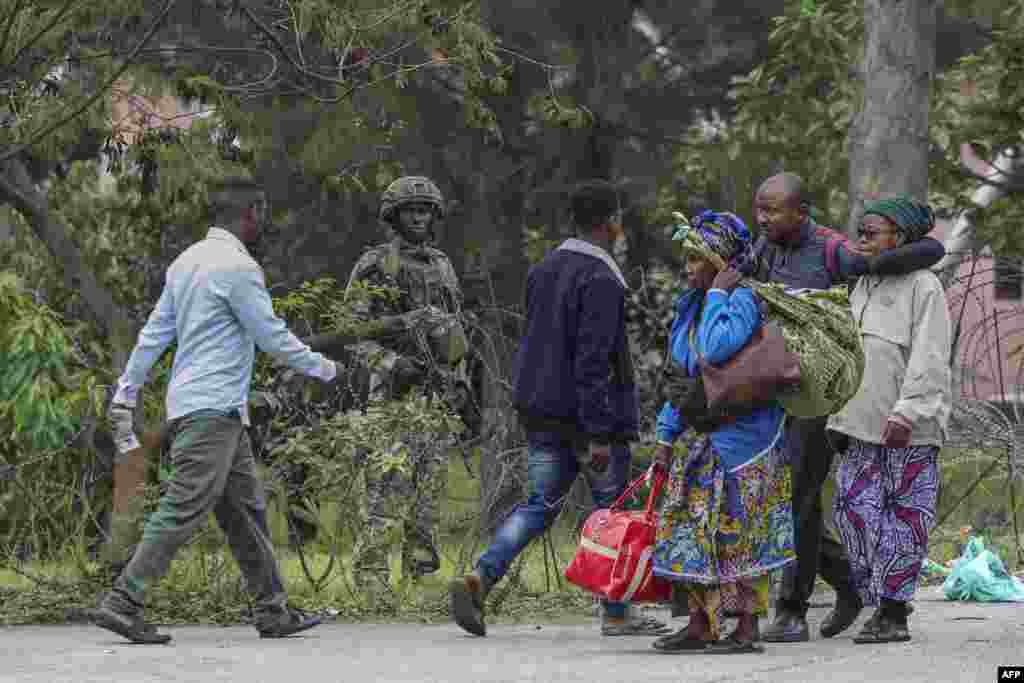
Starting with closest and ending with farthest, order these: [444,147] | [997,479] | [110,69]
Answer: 1. [110,69]
2. [997,479]
3. [444,147]

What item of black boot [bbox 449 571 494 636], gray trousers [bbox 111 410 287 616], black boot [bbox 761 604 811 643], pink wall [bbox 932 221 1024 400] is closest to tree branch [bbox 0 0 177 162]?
gray trousers [bbox 111 410 287 616]

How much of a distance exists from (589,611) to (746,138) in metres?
9.32

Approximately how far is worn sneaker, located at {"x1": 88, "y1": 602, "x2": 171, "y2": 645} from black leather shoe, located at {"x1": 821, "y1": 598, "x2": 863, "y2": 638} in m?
2.66

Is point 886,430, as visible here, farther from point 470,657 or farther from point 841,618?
point 470,657

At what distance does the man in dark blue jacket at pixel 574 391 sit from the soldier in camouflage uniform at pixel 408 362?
0.90m

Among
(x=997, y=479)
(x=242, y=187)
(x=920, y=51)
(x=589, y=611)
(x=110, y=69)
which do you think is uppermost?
(x=920, y=51)

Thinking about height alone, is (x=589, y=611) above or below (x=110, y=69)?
below

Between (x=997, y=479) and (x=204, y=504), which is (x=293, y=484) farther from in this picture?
(x=997, y=479)

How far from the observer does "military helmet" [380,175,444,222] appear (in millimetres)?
10266

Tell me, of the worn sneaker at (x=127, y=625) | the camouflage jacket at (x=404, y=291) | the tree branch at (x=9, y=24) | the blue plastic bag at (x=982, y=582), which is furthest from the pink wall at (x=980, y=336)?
the tree branch at (x=9, y=24)

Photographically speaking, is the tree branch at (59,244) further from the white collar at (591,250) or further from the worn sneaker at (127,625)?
the white collar at (591,250)

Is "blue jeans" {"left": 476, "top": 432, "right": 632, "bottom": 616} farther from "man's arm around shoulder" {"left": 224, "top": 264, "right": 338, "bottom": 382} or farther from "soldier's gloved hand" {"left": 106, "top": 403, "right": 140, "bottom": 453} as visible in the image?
"soldier's gloved hand" {"left": 106, "top": 403, "right": 140, "bottom": 453}

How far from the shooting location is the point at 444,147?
17625 millimetres

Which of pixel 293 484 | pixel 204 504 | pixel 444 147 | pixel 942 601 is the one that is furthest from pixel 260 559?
pixel 444 147
